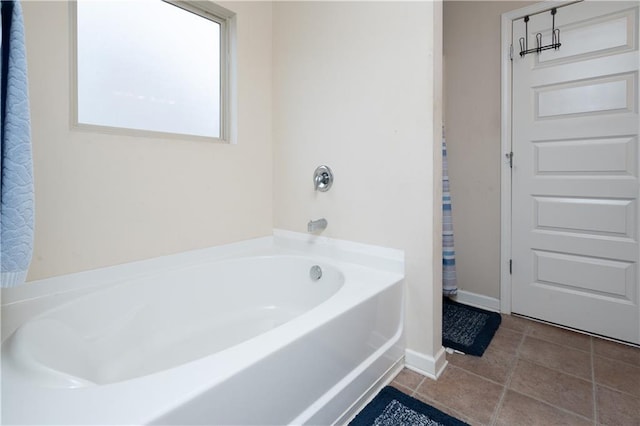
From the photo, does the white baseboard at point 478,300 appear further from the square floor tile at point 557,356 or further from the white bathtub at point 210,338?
the white bathtub at point 210,338

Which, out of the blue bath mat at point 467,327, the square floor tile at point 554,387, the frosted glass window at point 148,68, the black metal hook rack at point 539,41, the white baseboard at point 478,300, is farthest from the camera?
the white baseboard at point 478,300

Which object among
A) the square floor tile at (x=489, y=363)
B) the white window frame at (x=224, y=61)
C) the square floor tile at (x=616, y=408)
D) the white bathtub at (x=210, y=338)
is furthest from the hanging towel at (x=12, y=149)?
the square floor tile at (x=616, y=408)

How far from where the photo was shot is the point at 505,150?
6.93 feet

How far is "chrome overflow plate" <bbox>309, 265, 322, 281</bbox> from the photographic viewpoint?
1.74 m

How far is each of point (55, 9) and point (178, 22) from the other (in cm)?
63

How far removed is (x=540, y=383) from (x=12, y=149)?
220 cm

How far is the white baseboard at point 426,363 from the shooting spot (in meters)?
1.47

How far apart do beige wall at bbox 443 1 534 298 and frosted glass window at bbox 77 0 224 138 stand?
177 centimetres

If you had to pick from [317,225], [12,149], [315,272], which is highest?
[12,149]

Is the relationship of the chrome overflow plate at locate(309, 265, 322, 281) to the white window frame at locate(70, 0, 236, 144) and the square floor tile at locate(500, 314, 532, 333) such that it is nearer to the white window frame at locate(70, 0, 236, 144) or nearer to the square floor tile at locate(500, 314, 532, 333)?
the white window frame at locate(70, 0, 236, 144)

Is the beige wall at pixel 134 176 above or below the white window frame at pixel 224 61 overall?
below

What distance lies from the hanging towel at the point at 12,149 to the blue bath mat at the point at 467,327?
1.94m

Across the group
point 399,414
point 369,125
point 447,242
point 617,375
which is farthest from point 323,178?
point 617,375

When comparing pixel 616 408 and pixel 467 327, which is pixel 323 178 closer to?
pixel 467 327
